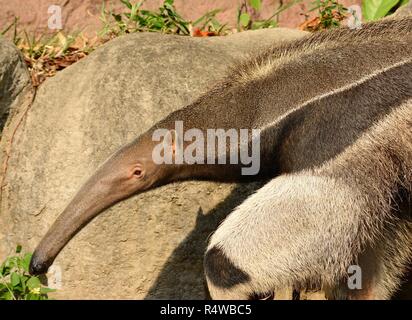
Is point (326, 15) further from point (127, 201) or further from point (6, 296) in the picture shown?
point (6, 296)

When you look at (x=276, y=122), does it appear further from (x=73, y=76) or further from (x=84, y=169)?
(x=73, y=76)

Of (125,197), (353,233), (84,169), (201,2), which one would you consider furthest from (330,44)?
(201,2)

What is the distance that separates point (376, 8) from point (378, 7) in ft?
0.07

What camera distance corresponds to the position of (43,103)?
7.20 meters

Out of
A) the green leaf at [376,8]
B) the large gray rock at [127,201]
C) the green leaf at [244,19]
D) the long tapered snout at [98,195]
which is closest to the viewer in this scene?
the long tapered snout at [98,195]

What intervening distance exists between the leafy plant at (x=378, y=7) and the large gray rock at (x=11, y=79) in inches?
130

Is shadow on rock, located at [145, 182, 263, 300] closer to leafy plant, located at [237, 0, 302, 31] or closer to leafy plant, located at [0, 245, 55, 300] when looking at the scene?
leafy plant, located at [0, 245, 55, 300]

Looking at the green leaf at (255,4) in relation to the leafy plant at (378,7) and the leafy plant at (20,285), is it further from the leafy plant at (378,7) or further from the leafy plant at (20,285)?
the leafy plant at (20,285)

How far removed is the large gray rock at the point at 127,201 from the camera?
255 inches

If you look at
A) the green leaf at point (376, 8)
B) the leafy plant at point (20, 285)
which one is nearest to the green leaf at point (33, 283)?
the leafy plant at point (20, 285)

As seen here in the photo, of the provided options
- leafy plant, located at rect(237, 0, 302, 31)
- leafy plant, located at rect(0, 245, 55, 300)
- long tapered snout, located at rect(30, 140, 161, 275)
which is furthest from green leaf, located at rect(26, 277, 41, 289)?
leafy plant, located at rect(237, 0, 302, 31)
